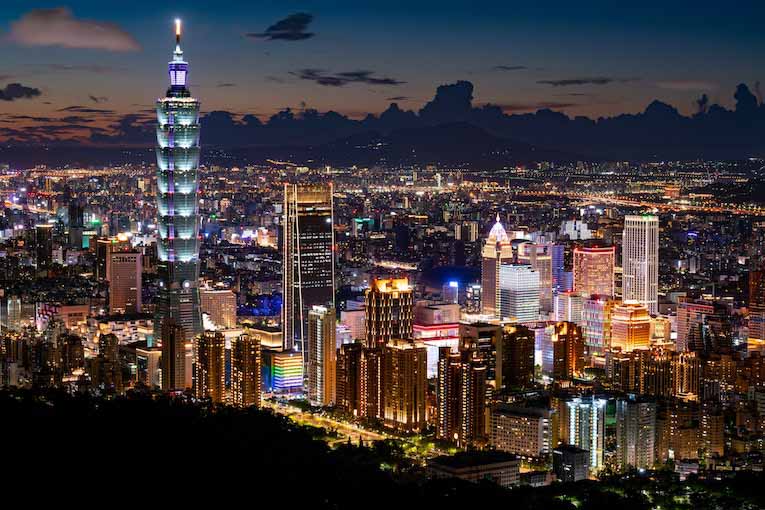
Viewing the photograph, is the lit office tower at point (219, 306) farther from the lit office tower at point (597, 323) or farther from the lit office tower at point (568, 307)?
the lit office tower at point (597, 323)

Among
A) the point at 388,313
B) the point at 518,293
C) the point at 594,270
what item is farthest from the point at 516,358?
the point at 594,270

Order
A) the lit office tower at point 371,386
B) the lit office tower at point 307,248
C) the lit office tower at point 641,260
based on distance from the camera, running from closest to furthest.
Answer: the lit office tower at point 371,386, the lit office tower at point 307,248, the lit office tower at point 641,260

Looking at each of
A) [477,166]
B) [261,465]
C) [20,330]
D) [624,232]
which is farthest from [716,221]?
[261,465]

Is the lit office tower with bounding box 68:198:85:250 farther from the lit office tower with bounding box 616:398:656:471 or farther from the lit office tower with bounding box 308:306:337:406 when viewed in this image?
the lit office tower with bounding box 616:398:656:471

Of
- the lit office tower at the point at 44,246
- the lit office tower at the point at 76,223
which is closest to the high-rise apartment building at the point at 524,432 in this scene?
the lit office tower at the point at 44,246

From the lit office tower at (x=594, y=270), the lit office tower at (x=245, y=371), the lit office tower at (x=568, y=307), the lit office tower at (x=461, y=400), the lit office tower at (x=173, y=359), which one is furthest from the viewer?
the lit office tower at (x=594, y=270)

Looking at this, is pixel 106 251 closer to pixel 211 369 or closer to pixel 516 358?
pixel 211 369

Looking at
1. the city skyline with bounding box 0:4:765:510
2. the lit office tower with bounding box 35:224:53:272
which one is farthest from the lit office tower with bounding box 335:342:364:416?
the lit office tower with bounding box 35:224:53:272
